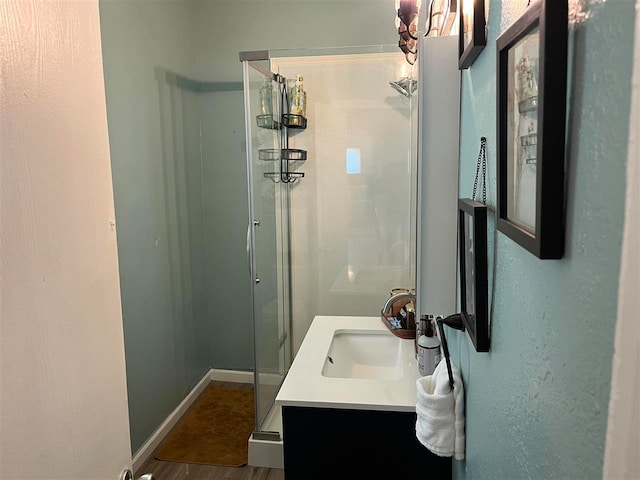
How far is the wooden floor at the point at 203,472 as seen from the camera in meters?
2.35

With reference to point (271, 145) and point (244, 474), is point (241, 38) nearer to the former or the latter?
point (271, 145)

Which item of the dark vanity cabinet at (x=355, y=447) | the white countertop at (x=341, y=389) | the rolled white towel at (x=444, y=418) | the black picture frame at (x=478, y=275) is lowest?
the dark vanity cabinet at (x=355, y=447)

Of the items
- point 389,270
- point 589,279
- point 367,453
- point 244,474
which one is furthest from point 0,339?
point 389,270

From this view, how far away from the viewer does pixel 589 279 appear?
39cm

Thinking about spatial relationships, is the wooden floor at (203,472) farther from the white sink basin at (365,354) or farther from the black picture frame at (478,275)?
the black picture frame at (478,275)

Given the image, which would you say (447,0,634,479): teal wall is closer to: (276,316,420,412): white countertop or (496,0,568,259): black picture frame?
(496,0,568,259): black picture frame

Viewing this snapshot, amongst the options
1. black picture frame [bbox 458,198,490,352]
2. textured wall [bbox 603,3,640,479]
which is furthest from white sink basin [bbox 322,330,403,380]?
textured wall [bbox 603,3,640,479]

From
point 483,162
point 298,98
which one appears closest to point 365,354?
point 483,162

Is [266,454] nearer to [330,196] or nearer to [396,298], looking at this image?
[396,298]

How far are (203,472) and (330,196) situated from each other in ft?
5.45

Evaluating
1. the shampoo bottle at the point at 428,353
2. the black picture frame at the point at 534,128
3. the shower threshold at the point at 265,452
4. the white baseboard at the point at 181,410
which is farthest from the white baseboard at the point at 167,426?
the black picture frame at the point at 534,128

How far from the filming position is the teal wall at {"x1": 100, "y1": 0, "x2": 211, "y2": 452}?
232cm

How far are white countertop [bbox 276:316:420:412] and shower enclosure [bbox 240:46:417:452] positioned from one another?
3.10ft

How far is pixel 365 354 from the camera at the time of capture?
2.02 m
